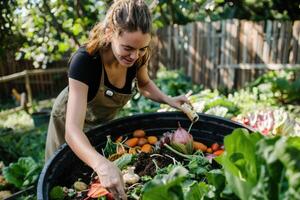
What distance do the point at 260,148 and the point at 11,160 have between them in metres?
3.70

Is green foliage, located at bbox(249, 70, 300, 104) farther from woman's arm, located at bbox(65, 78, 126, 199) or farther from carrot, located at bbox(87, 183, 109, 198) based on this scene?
carrot, located at bbox(87, 183, 109, 198)

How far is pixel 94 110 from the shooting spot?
2.10 m

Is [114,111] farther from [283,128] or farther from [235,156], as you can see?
[235,156]

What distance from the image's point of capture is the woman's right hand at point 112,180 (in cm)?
124

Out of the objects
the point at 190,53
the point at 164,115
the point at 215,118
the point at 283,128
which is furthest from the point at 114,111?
the point at 190,53

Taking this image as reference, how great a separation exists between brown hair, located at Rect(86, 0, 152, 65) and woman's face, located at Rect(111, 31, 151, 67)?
0.9 inches

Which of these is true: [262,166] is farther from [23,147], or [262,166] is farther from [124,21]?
[23,147]

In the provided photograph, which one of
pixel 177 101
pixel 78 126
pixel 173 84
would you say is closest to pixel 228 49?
pixel 173 84

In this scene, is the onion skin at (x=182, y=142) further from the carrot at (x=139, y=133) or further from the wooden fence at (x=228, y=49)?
the wooden fence at (x=228, y=49)

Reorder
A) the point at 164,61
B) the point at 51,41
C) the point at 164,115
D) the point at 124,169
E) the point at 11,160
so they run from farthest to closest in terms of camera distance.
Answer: the point at 164,61, the point at 51,41, the point at 11,160, the point at 164,115, the point at 124,169

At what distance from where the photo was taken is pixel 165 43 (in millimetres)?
7910

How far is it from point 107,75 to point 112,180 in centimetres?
78

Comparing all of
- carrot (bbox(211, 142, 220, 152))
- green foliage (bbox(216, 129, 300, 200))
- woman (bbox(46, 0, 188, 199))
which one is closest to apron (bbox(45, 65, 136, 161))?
woman (bbox(46, 0, 188, 199))

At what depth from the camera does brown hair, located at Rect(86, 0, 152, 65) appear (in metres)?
1.58
